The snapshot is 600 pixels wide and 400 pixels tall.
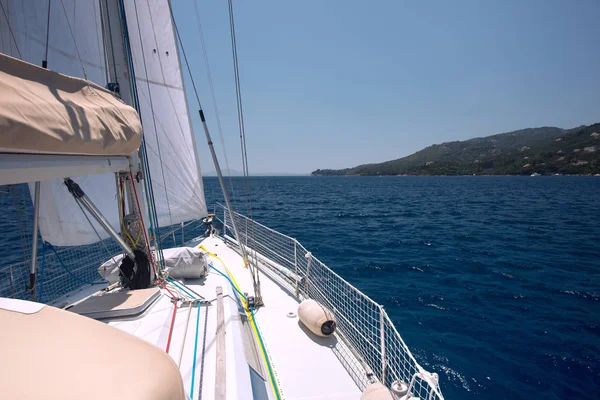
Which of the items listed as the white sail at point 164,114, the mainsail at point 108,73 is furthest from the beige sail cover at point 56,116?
the white sail at point 164,114

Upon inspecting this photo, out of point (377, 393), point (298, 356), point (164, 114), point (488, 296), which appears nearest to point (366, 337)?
point (298, 356)

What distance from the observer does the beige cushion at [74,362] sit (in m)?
0.78

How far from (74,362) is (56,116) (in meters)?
2.04

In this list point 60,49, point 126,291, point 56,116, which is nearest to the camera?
point 56,116

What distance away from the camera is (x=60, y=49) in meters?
5.55

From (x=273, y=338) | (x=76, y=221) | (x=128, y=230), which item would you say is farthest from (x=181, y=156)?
(x=273, y=338)

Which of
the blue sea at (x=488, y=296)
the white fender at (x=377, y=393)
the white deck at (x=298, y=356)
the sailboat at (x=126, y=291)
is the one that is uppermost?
the sailboat at (x=126, y=291)

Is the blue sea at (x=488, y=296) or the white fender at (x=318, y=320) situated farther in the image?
the blue sea at (x=488, y=296)

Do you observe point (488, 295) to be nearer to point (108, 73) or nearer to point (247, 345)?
point (247, 345)

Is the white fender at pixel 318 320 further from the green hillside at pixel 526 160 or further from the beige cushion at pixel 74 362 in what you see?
the green hillside at pixel 526 160

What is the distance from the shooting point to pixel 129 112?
3117 mm

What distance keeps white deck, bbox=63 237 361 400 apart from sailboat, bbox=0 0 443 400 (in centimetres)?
2

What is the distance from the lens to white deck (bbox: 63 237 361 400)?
7.98 ft

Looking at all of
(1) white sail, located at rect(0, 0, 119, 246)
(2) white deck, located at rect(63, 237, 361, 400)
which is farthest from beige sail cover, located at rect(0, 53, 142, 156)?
(1) white sail, located at rect(0, 0, 119, 246)
